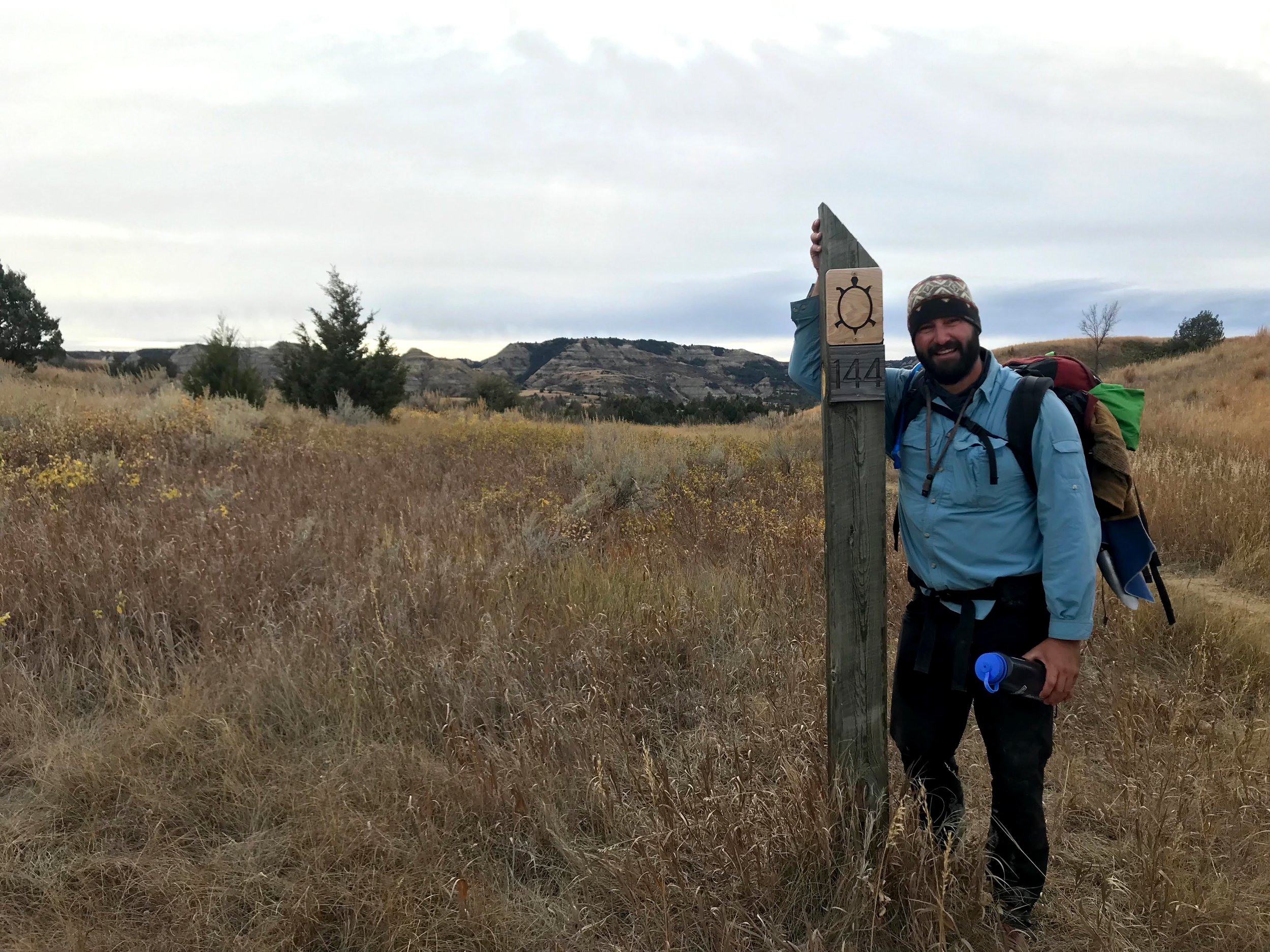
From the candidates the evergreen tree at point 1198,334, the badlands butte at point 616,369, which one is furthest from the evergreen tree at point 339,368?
the badlands butte at point 616,369

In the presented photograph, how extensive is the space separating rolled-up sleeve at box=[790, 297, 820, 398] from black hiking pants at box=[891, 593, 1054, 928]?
2.64ft

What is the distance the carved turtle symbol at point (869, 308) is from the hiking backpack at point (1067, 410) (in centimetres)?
39

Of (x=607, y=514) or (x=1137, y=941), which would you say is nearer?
(x=1137, y=941)

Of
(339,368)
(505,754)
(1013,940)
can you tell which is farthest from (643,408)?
(1013,940)

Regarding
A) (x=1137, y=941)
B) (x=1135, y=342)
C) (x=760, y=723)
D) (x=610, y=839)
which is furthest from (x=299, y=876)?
(x=1135, y=342)

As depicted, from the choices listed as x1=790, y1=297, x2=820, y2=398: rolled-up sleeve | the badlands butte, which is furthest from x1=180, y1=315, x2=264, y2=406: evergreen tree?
the badlands butte

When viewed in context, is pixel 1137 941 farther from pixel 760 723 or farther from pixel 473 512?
pixel 473 512

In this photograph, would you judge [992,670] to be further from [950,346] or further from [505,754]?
[505,754]

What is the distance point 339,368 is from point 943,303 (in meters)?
20.1

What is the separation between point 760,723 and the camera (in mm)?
2932

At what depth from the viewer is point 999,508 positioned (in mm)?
1991

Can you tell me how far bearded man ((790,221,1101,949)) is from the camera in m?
1.88

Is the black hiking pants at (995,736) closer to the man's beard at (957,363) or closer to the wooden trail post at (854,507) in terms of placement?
the wooden trail post at (854,507)

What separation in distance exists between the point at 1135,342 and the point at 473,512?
57051 mm
